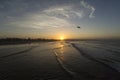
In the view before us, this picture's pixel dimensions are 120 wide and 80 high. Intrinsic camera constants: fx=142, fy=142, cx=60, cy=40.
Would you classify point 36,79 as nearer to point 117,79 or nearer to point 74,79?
point 74,79

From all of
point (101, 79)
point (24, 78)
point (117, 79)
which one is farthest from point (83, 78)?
point (24, 78)

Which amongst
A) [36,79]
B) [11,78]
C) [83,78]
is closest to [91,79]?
[83,78]

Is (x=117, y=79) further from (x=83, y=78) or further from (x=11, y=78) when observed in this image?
(x=11, y=78)

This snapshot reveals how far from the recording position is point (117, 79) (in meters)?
8.72

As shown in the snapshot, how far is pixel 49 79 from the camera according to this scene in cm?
874

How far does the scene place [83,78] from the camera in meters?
8.93

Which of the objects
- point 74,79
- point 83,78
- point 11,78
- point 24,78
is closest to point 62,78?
point 74,79

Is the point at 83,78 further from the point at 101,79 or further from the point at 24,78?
the point at 24,78

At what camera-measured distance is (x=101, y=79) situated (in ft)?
28.6

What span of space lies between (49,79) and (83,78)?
83.8 inches

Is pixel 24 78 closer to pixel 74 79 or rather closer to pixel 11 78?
pixel 11 78

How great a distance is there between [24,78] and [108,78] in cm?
527

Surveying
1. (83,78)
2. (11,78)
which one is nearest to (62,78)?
(83,78)

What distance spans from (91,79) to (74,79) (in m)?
1.04
